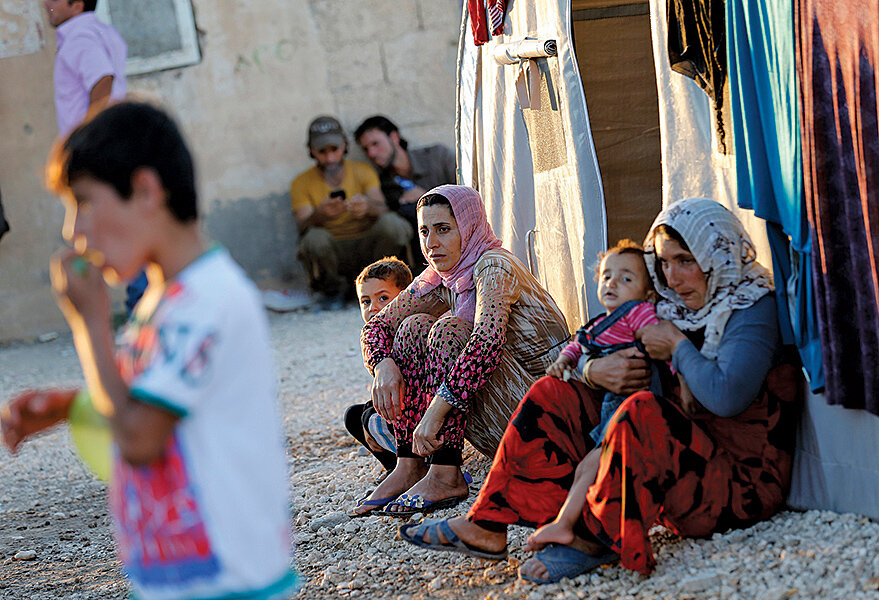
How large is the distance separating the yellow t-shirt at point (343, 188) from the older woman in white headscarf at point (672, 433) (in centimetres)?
619

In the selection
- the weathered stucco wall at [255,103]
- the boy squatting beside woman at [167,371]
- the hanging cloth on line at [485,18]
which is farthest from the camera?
the weathered stucco wall at [255,103]

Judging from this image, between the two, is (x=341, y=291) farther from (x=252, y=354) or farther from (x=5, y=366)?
(x=252, y=354)

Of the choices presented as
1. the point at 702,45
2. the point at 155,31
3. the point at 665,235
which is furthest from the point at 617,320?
the point at 155,31

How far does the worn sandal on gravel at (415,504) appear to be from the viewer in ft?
11.9

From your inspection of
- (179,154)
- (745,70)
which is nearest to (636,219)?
(745,70)

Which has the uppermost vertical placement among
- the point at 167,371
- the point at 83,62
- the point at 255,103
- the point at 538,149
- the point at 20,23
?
the point at 20,23

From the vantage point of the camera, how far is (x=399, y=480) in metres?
3.80

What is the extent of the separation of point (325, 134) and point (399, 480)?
575 cm

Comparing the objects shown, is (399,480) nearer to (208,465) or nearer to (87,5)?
(208,465)

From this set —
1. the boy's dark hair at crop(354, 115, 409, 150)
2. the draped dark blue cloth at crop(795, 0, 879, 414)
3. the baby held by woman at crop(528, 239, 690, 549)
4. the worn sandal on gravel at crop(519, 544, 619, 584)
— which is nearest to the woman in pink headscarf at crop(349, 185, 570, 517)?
the baby held by woman at crop(528, 239, 690, 549)

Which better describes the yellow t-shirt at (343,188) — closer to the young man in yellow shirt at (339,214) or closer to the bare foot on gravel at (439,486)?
the young man in yellow shirt at (339,214)

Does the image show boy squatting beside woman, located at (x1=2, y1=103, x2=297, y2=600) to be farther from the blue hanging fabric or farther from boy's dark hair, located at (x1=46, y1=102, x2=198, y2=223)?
the blue hanging fabric

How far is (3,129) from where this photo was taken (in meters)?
9.30

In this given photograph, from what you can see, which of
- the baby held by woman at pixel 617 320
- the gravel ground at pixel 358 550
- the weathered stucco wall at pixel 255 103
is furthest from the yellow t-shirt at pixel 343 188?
the baby held by woman at pixel 617 320
